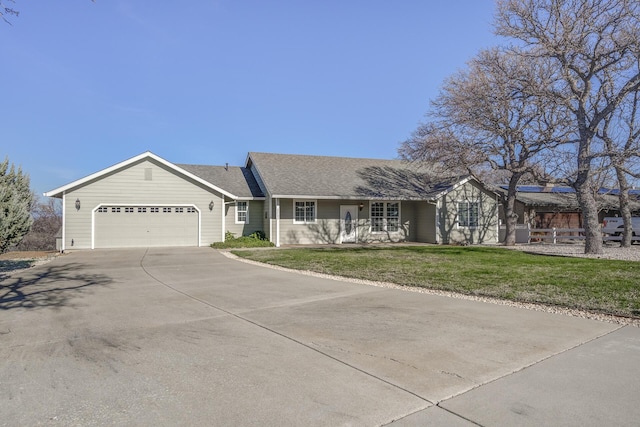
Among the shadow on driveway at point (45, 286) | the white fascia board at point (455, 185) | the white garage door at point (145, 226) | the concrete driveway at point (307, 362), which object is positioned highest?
the white fascia board at point (455, 185)

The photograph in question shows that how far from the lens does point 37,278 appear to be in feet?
34.8

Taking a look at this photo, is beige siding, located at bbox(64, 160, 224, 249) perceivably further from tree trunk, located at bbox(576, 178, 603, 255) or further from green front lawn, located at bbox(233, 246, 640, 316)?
tree trunk, located at bbox(576, 178, 603, 255)

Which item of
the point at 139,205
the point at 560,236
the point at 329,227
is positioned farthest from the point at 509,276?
the point at 139,205

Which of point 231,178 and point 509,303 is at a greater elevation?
point 231,178

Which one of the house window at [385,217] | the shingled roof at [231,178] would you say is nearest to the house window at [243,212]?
the shingled roof at [231,178]

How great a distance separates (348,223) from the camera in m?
22.8

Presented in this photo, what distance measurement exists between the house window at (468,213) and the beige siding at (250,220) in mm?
11108

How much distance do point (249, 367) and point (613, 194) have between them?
117 feet

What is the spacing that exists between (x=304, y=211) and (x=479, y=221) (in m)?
10.2

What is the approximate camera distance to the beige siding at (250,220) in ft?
72.1

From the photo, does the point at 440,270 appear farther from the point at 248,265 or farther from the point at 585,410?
the point at 585,410

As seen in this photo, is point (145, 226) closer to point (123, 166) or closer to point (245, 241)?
point (123, 166)

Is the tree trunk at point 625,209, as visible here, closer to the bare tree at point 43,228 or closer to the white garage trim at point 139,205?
the white garage trim at point 139,205

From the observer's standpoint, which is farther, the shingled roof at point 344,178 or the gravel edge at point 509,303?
the shingled roof at point 344,178
